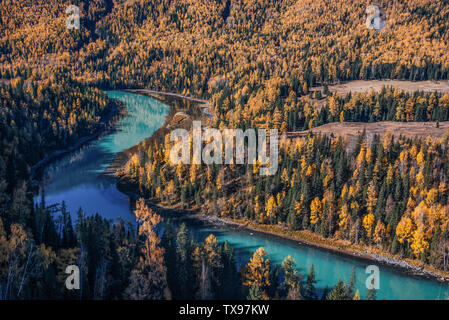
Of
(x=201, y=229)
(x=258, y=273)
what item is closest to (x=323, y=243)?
(x=258, y=273)

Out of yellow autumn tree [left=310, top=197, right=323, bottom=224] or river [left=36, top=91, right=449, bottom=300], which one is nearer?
river [left=36, top=91, right=449, bottom=300]

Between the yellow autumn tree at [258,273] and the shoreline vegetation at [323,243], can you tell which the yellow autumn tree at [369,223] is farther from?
the yellow autumn tree at [258,273]

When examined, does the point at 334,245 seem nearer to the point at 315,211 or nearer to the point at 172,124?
the point at 315,211

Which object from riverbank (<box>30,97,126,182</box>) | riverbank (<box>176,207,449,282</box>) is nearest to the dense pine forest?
riverbank (<box>176,207,449,282</box>)

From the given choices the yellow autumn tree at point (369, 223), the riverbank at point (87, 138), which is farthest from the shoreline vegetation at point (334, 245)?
the riverbank at point (87, 138)

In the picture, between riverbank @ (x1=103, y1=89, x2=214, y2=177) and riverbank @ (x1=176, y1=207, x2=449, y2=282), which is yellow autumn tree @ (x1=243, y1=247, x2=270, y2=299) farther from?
riverbank @ (x1=103, y1=89, x2=214, y2=177)
